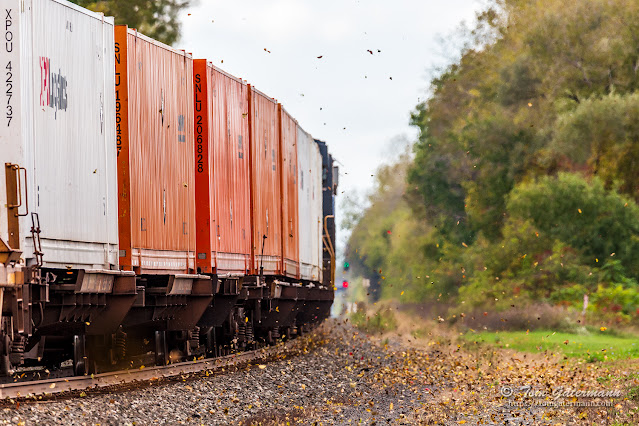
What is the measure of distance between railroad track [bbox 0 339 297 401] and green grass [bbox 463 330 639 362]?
22.7ft

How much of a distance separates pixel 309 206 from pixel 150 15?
18546 mm

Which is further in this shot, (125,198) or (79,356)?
(79,356)

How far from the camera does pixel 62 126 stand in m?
11.6

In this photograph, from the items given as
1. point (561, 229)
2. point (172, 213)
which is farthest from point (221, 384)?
point (561, 229)

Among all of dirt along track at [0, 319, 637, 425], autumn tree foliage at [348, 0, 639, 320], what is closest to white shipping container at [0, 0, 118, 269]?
dirt along track at [0, 319, 637, 425]

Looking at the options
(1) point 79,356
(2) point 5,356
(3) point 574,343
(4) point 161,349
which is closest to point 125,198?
(1) point 79,356

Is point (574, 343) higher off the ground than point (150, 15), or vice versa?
point (150, 15)

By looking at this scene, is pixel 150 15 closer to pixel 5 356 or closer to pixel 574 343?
pixel 574 343

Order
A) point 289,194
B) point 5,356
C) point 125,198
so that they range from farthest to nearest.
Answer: point 289,194 < point 125,198 < point 5,356

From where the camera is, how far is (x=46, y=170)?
444 inches

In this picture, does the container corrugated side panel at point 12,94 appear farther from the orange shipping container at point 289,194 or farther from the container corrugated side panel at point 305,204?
the container corrugated side panel at point 305,204

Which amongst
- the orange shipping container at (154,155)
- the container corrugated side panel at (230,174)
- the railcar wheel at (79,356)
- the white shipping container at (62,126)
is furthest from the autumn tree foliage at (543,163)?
the white shipping container at (62,126)

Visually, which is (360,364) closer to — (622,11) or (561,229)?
(561,229)

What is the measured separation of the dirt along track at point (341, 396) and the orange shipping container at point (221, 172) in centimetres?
198
